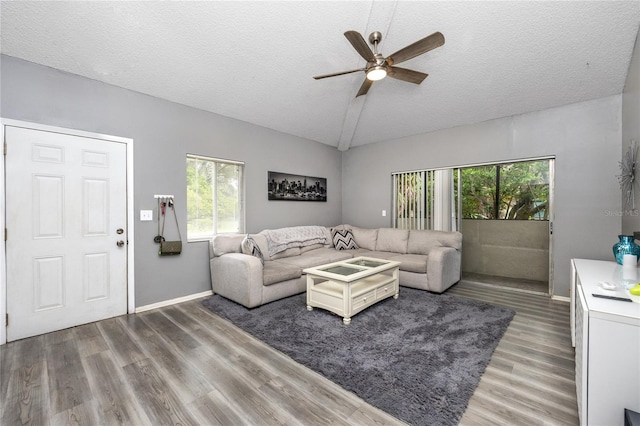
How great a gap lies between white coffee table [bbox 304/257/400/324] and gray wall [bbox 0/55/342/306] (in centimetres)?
173

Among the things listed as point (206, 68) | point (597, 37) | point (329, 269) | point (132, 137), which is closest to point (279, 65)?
point (206, 68)

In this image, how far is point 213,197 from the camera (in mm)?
4051

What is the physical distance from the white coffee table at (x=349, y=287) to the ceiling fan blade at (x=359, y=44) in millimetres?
2032

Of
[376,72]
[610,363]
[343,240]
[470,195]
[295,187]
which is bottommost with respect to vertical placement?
[610,363]

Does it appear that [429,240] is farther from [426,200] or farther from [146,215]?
[146,215]

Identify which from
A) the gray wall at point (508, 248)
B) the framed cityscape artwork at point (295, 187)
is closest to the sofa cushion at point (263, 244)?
the framed cityscape artwork at point (295, 187)

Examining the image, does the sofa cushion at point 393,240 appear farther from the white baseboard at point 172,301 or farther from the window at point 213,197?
the white baseboard at point 172,301

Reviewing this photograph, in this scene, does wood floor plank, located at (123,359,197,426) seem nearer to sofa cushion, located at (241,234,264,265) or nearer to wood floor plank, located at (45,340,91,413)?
wood floor plank, located at (45,340,91,413)

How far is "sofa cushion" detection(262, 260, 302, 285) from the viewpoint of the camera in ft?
10.8

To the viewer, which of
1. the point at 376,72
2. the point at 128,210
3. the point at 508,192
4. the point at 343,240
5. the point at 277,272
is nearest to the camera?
the point at 376,72

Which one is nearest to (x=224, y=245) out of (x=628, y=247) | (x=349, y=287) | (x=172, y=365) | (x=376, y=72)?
(x=172, y=365)

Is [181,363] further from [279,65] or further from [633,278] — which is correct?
[633,278]

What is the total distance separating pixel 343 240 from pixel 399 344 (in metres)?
2.79

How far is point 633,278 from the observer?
5.84 feet
